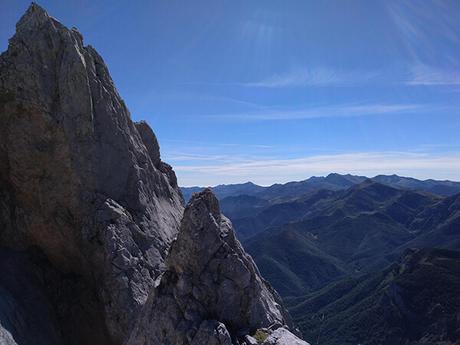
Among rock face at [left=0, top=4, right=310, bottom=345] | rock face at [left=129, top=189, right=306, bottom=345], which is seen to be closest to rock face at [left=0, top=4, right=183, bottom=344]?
rock face at [left=0, top=4, right=310, bottom=345]

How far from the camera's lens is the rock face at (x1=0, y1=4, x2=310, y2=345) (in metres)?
31.0

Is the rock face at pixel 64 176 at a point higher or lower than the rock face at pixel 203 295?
higher

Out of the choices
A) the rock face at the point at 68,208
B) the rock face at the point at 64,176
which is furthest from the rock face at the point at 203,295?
the rock face at the point at 64,176

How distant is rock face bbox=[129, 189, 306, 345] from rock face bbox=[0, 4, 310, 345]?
1035 mm

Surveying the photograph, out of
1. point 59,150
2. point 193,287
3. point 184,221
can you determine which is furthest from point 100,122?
point 193,287

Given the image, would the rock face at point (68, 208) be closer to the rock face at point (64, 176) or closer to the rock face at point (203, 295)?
the rock face at point (64, 176)

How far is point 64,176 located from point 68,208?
2.53m

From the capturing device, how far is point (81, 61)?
117 feet

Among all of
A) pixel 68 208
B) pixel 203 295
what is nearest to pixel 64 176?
pixel 68 208

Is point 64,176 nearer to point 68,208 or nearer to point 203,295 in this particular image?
point 68,208

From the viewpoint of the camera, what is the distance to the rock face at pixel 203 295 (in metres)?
24.2

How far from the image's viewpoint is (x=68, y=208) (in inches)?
1340

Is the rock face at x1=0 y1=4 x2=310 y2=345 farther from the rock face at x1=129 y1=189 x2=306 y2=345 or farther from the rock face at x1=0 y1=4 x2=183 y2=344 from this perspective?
the rock face at x1=129 y1=189 x2=306 y2=345

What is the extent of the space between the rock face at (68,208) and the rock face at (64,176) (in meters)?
0.08
